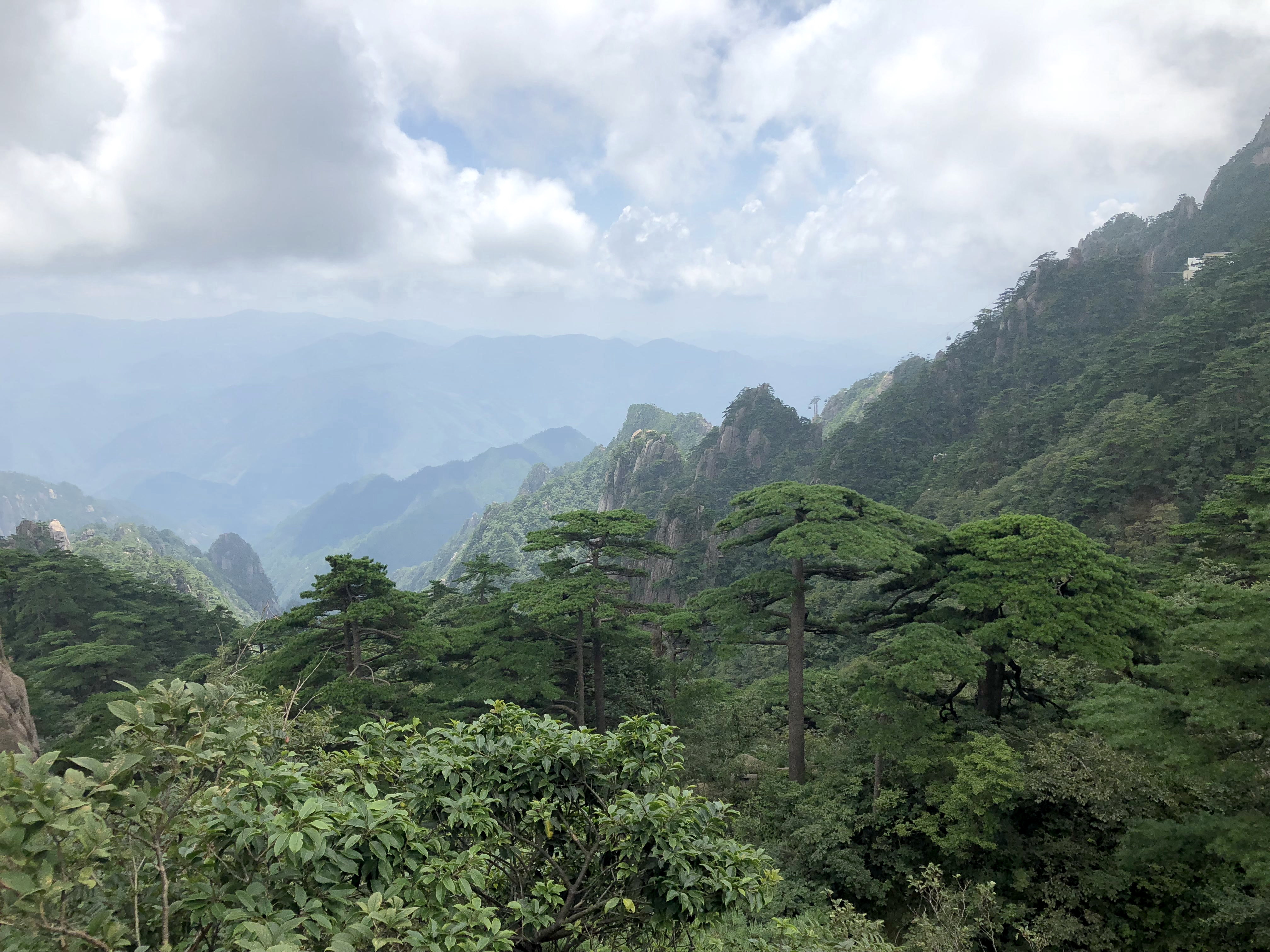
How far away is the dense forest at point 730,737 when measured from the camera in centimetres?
264

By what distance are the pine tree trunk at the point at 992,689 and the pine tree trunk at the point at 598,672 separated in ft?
29.4

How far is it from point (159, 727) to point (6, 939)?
29.3 inches

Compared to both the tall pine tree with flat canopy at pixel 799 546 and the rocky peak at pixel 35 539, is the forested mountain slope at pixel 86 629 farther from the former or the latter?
the tall pine tree with flat canopy at pixel 799 546

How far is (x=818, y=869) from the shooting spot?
→ 1131 cm

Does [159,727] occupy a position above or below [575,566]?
above

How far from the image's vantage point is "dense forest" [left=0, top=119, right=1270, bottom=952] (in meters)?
2.64

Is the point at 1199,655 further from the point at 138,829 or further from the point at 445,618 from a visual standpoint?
the point at 445,618

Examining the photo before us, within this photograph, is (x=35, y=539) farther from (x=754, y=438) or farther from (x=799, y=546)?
(x=754, y=438)

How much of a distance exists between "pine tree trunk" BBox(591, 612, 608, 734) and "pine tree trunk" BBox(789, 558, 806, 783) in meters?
5.03

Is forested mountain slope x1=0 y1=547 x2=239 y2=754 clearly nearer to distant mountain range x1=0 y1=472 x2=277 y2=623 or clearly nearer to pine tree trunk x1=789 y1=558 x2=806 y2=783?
distant mountain range x1=0 y1=472 x2=277 y2=623

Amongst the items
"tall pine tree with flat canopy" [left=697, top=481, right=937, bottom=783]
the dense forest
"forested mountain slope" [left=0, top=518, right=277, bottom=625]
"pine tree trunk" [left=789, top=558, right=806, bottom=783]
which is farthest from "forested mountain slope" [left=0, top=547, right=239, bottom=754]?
"pine tree trunk" [left=789, top=558, right=806, bottom=783]

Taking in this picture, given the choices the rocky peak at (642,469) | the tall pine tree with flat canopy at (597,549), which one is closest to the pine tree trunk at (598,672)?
the tall pine tree with flat canopy at (597,549)

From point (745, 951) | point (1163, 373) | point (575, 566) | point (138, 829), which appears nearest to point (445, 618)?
point (575, 566)

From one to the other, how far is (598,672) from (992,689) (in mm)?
9530
